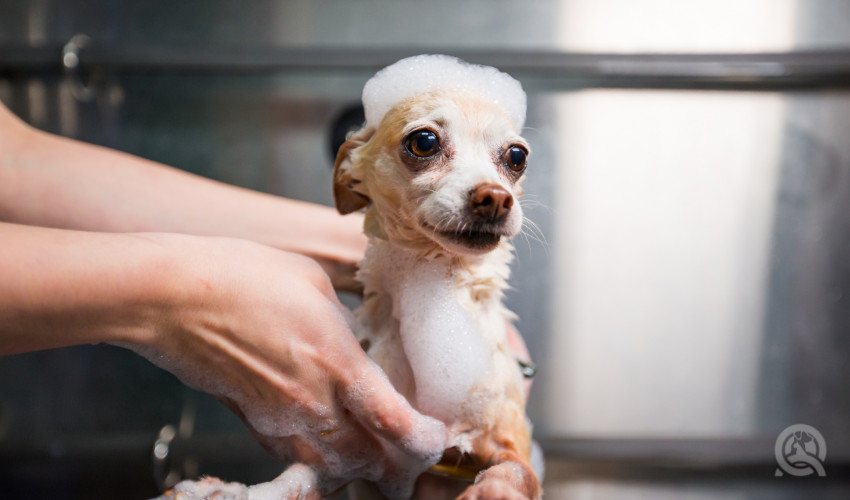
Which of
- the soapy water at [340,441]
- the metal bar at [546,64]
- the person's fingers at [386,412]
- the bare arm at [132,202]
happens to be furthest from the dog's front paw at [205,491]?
the metal bar at [546,64]

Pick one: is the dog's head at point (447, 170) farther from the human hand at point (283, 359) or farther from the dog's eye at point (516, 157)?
the human hand at point (283, 359)

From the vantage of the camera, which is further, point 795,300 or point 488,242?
point 795,300

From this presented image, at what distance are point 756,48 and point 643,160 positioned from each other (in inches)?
9.5

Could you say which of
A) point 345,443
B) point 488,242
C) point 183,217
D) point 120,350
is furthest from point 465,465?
point 120,350

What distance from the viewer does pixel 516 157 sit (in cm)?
55

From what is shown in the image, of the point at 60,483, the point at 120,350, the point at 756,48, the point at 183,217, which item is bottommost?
the point at 60,483

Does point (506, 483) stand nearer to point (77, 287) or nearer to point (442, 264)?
point (442, 264)

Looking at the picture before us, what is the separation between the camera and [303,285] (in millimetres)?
595

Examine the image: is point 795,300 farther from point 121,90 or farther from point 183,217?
point 121,90

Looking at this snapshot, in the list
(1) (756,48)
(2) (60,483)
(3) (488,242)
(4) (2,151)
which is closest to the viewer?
(3) (488,242)

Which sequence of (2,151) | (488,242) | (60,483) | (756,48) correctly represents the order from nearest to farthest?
(488,242), (2,151), (60,483), (756,48)

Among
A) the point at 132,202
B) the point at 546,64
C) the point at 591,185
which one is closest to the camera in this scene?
the point at 132,202

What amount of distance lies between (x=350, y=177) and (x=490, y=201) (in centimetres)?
19

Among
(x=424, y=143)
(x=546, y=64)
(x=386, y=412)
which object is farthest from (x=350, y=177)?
(x=546, y=64)
